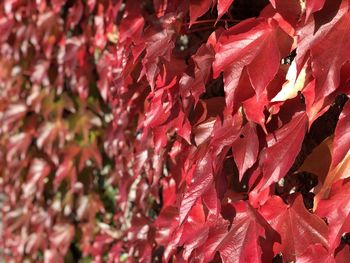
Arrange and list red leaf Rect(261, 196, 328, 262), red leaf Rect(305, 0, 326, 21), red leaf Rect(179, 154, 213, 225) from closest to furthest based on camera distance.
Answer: red leaf Rect(305, 0, 326, 21)
red leaf Rect(261, 196, 328, 262)
red leaf Rect(179, 154, 213, 225)

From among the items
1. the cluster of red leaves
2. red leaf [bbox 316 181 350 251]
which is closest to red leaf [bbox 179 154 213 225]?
the cluster of red leaves

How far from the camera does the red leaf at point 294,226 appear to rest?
3.71ft

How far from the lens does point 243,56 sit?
1179 millimetres

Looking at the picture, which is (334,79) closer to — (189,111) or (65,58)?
(189,111)

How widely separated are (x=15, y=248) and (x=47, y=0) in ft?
3.43

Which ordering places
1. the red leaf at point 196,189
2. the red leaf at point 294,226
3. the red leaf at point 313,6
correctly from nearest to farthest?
the red leaf at point 313,6 < the red leaf at point 294,226 < the red leaf at point 196,189

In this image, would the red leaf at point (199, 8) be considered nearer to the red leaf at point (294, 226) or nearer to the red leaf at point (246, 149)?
the red leaf at point (246, 149)

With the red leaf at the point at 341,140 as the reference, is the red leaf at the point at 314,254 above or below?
below

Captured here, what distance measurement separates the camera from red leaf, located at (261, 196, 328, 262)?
44.6 inches

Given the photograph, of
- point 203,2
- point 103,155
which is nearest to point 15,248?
point 103,155

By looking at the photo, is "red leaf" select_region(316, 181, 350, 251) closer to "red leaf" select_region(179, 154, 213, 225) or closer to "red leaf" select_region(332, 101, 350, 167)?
"red leaf" select_region(332, 101, 350, 167)

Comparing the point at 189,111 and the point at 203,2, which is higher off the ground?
the point at 203,2

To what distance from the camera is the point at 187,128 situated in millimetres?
1365

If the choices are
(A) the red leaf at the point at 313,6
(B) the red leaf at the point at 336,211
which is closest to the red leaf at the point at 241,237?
(B) the red leaf at the point at 336,211
